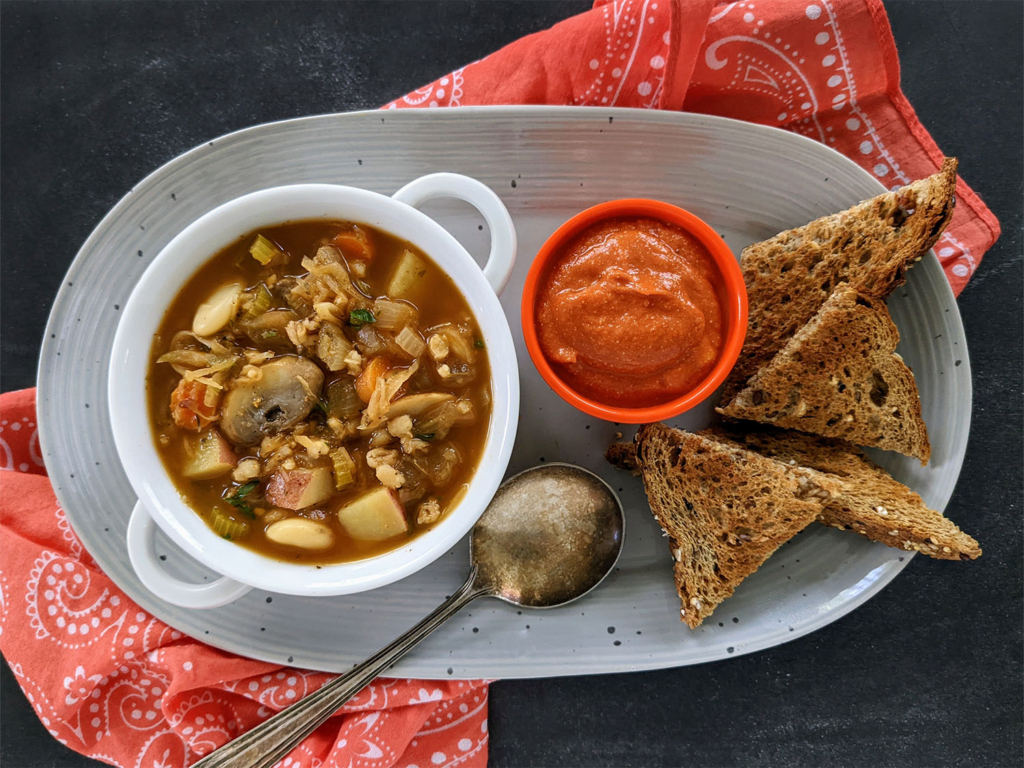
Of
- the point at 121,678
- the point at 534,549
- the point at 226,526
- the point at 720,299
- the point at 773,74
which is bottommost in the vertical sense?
the point at 121,678

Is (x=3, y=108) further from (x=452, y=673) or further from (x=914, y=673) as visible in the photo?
(x=914, y=673)

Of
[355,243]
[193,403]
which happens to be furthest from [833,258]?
[193,403]

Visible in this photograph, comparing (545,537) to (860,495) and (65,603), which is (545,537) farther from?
(65,603)

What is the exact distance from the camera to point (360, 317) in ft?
6.81

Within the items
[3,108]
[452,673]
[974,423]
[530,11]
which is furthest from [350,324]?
[974,423]

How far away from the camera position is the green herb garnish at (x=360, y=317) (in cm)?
208

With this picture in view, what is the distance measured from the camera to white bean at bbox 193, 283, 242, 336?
2070 millimetres

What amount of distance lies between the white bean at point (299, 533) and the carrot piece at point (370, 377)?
1.46ft

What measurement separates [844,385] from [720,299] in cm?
68

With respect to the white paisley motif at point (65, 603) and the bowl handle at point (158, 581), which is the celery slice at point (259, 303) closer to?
the bowl handle at point (158, 581)

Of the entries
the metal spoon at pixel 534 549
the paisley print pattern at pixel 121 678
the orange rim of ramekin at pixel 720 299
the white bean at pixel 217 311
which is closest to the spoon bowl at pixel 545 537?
the metal spoon at pixel 534 549

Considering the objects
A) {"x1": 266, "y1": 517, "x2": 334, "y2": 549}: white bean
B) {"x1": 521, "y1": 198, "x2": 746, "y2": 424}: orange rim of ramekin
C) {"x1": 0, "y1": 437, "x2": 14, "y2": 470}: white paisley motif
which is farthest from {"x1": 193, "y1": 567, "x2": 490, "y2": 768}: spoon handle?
{"x1": 0, "y1": 437, "x2": 14, "y2": 470}: white paisley motif

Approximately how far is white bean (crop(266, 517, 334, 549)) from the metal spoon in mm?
687

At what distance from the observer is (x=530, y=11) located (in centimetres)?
308
